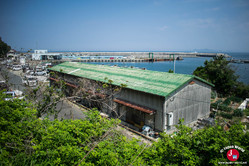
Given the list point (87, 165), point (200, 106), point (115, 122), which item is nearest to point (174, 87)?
point (200, 106)

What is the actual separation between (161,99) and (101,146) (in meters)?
6.90

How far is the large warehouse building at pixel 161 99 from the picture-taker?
11.0 metres

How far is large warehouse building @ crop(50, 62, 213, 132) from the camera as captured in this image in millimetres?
10992

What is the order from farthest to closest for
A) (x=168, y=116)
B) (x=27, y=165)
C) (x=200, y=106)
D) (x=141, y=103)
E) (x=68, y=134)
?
1. (x=200, y=106)
2. (x=141, y=103)
3. (x=168, y=116)
4. (x=68, y=134)
5. (x=27, y=165)

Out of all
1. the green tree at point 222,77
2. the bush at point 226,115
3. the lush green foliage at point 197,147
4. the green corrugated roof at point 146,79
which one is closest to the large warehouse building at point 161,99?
the green corrugated roof at point 146,79

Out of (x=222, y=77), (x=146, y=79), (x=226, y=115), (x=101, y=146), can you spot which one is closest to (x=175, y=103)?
(x=146, y=79)

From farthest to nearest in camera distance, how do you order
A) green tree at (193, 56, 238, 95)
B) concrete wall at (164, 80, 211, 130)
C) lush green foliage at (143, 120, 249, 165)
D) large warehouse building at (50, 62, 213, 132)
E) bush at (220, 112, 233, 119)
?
green tree at (193, 56, 238, 95), bush at (220, 112, 233, 119), concrete wall at (164, 80, 211, 130), large warehouse building at (50, 62, 213, 132), lush green foliage at (143, 120, 249, 165)

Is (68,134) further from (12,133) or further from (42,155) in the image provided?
(12,133)

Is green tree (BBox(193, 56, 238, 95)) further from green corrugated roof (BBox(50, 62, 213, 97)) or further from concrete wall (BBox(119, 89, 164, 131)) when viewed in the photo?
concrete wall (BBox(119, 89, 164, 131))

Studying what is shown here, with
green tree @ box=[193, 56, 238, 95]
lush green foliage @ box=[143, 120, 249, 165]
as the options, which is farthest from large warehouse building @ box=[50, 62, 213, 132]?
green tree @ box=[193, 56, 238, 95]

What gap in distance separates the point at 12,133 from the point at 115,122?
3.24 m

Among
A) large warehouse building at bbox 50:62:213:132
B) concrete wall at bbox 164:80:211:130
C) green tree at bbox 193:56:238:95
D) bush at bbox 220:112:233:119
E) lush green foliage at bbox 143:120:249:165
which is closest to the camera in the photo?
lush green foliage at bbox 143:120:249:165

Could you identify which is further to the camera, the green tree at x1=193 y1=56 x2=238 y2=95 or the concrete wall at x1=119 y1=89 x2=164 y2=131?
the green tree at x1=193 y1=56 x2=238 y2=95

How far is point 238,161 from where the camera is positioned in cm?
394
